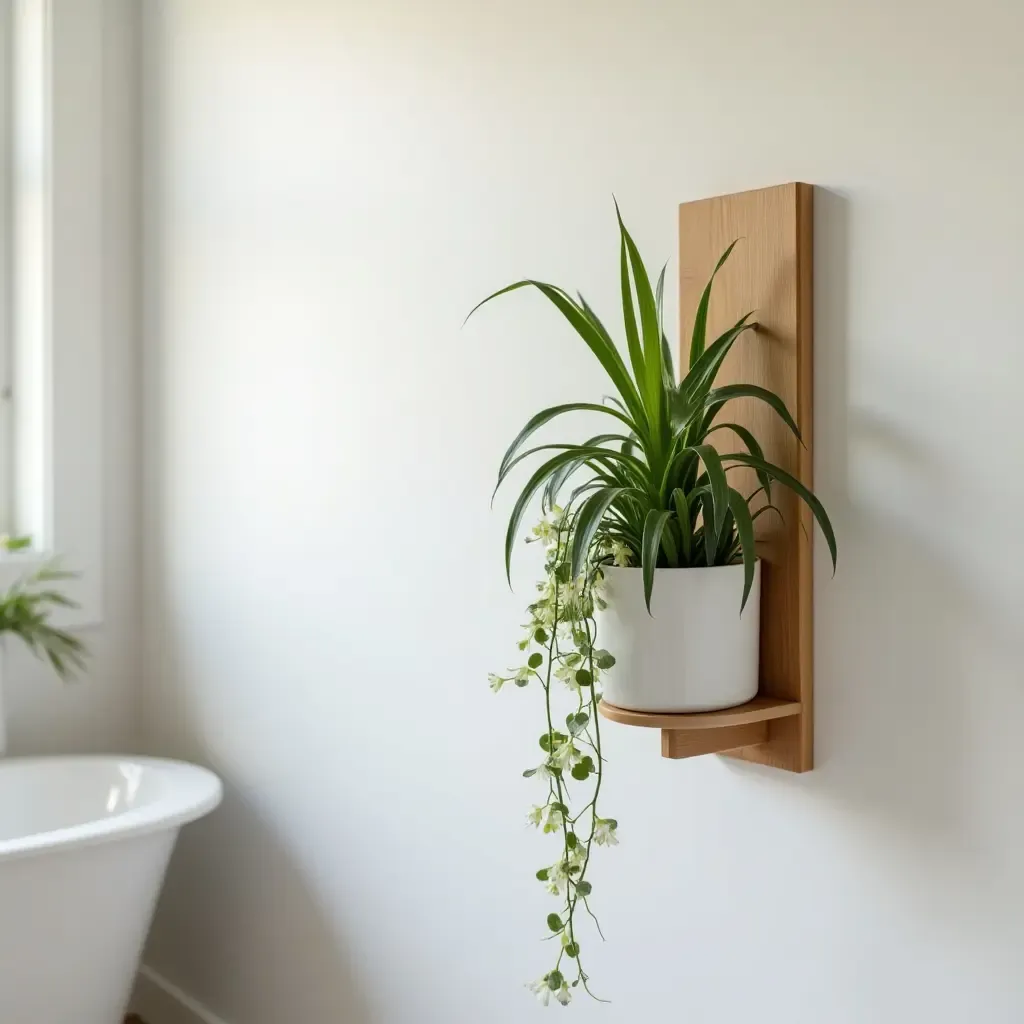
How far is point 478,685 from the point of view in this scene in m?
1.78

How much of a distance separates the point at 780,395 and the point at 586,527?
0.30 meters

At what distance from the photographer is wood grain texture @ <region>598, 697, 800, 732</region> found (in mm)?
1225

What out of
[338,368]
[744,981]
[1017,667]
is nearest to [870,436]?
[1017,667]

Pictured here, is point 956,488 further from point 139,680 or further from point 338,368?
point 139,680

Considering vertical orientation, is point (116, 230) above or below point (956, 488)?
above

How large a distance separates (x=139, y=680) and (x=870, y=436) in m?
2.02

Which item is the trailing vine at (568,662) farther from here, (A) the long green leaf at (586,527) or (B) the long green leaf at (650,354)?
(B) the long green leaf at (650,354)

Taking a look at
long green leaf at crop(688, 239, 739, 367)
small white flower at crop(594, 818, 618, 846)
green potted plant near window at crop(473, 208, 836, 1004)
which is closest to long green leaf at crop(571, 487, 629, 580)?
green potted plant near window at crop(473, 208, 836, 1004)

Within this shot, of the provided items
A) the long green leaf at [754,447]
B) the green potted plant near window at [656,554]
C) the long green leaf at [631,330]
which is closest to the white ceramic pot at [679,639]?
the green potted plant near window at [656,554]

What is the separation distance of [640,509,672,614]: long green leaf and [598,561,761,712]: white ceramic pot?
0.10 ft

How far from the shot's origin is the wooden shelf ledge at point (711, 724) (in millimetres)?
1228

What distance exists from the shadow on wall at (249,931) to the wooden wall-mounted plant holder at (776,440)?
3.53 feet

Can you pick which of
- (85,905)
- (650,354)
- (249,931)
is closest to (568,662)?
(650,354)

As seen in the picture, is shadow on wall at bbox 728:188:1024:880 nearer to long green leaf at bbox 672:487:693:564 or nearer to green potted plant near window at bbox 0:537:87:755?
long green leaf at bbox 672:487:693:564
